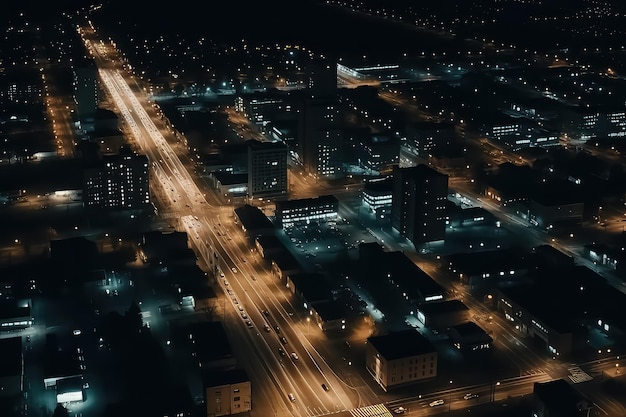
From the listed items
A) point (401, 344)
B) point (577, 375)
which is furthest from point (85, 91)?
point (577, 375)

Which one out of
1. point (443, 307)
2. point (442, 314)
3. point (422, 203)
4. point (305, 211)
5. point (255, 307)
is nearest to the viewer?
point (442, 314)

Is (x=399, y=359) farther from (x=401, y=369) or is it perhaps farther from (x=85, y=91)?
(x=85, y=91)

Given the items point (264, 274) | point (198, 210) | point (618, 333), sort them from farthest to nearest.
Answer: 1. point (198, 210)
2. point (264, 274)
3. point (618, 333)

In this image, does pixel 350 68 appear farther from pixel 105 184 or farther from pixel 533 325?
pixel 533 325

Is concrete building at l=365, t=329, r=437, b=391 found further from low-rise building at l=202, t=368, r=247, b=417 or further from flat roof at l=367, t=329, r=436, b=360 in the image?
low-rise building at l=202, t=368, r=247, b=417

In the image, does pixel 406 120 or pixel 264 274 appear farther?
pixel 406 120

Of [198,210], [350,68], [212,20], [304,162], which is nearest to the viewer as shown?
[198,210]

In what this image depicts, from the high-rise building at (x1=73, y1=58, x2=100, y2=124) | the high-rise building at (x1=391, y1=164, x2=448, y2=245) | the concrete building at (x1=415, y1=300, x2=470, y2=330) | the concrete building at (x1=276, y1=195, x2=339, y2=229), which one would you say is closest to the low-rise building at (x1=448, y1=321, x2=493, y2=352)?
the concrete building at (x1=415, y1=300, x2=470, y2=330)

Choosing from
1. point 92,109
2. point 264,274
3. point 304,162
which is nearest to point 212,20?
point 92,109
